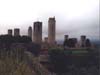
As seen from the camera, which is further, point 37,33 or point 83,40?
point 37,33

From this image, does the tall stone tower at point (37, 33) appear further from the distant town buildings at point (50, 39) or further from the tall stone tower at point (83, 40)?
the tall stone tower at point (83, 40)

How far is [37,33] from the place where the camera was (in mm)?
7406

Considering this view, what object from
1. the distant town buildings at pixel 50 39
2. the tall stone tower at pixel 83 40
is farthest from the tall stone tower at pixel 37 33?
the tall stone tower at pixel 83 40

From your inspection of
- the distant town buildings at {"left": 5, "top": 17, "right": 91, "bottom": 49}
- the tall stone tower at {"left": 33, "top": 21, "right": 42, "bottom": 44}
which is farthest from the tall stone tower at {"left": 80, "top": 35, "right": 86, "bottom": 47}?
the tall stone tower at {"left": 33, "top": 21, "right": 42, "bottom": 44}

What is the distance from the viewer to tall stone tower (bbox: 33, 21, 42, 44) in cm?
695

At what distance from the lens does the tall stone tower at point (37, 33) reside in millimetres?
6949

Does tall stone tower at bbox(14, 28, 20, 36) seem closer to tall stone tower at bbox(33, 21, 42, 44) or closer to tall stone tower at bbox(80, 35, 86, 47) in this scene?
tall stone tower at bbox(33, 21, 42, 44)

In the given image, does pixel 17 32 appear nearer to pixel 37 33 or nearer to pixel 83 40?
pixel 37 33

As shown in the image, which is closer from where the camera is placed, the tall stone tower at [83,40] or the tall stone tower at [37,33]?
the tall stone tower at [83,40]

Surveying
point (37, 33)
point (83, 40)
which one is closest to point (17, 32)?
point (37, 33)

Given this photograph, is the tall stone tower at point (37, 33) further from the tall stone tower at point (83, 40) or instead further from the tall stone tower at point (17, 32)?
the tall stone tower at point (83, 40)

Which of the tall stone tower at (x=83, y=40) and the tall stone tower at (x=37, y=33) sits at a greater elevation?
the tall stone tower at (x=37, y=33)

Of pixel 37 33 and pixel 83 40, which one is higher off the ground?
pixel 37 33

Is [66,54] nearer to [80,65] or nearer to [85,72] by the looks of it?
[80,65]
